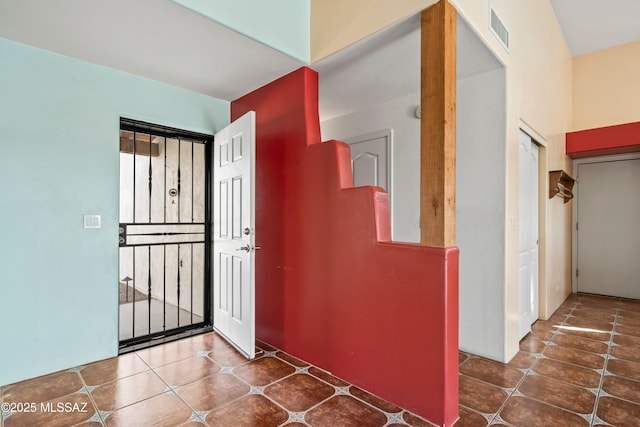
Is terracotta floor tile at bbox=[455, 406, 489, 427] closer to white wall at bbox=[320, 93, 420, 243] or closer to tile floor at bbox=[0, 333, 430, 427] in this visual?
tile floor at bbox=[0, 333, 430, 427]

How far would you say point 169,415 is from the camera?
1.92 meters

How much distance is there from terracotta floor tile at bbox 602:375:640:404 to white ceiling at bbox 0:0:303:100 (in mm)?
3283

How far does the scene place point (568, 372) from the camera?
249 cm

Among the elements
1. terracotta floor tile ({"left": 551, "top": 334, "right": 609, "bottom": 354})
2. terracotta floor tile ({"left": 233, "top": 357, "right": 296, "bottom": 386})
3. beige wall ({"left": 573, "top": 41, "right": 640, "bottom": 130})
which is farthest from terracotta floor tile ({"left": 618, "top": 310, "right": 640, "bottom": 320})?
terracotta floor tile ({"left": 233, "top": 357, "right": 296, "bottom": 386})

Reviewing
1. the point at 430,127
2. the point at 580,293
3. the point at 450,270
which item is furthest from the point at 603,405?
the point at 580,293

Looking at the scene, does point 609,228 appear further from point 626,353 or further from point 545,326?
point 626,353

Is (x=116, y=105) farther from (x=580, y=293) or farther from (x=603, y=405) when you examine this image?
(x=580, y=293)

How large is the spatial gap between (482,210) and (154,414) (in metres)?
2.81

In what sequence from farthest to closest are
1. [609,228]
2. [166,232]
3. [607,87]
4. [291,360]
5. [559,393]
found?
[609,228], [607,87], [166,232], [291,360], [559,393]

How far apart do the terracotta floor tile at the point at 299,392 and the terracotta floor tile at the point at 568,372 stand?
1.69 metres

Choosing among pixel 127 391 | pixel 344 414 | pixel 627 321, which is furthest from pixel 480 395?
pixel 627 321

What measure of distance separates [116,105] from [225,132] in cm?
91

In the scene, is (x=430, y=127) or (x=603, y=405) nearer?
(x=430, y=127)

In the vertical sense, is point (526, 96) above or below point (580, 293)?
above
